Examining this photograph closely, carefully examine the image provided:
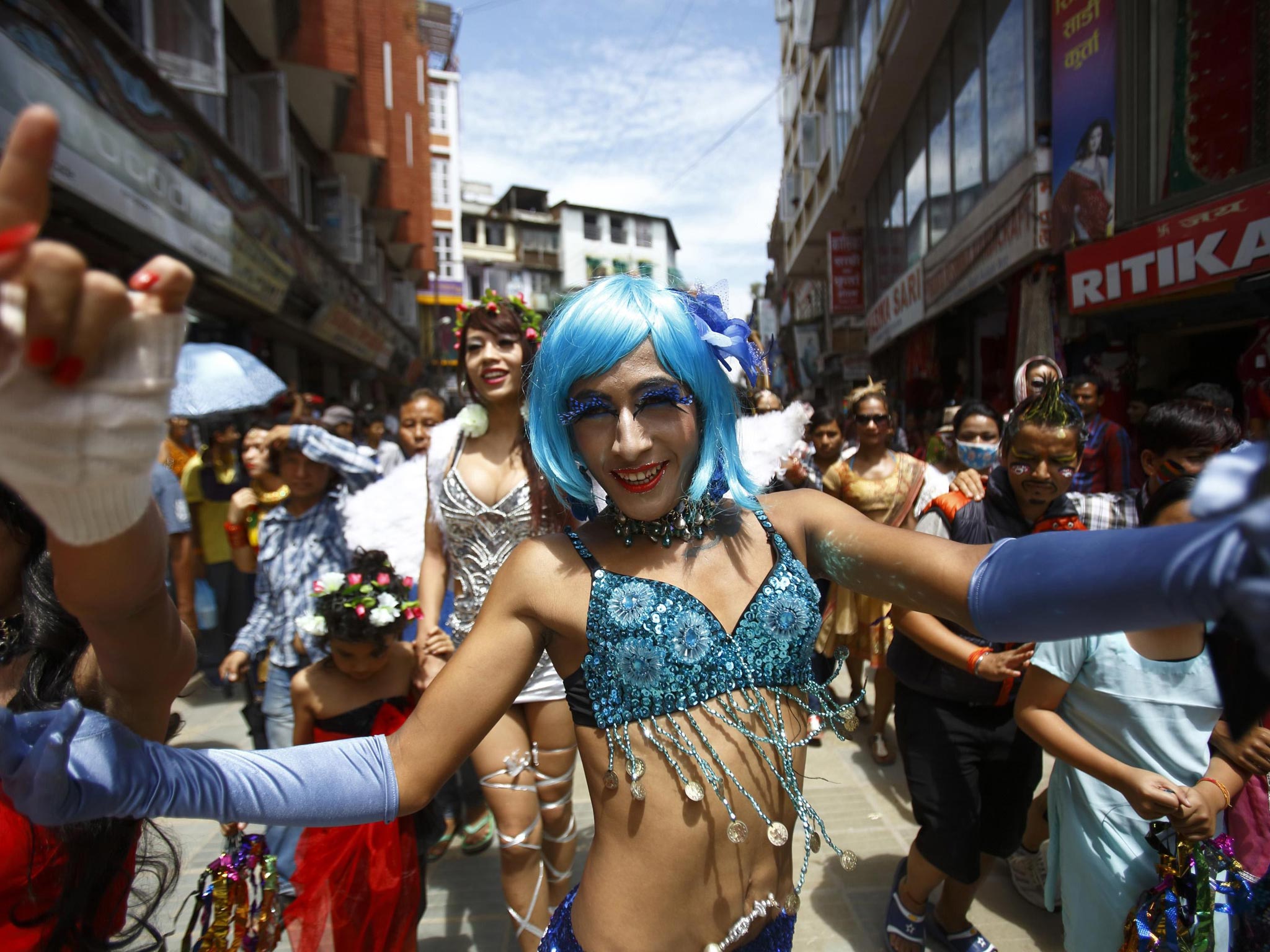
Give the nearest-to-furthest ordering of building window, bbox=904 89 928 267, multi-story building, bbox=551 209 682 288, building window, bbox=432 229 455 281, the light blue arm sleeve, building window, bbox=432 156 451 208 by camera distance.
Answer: the light blue arm sleeve
building window, bbox=904 89 928 267
building window, bbox=432 229 455 281
building window, bbox=432 156 451 208
multi-story building, bbox=551 209 682 288

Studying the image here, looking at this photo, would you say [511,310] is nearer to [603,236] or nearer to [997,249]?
[997,249]

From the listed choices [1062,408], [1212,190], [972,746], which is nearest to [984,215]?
[1212,190]

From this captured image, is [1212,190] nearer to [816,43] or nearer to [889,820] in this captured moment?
[889,820]

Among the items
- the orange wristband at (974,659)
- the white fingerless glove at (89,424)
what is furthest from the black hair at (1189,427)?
the white fingerless glove at (89,424)

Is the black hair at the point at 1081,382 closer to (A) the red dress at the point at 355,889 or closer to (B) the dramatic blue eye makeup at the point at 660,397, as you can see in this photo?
(B) the dramatic blue eye makeup at the point at 660,397

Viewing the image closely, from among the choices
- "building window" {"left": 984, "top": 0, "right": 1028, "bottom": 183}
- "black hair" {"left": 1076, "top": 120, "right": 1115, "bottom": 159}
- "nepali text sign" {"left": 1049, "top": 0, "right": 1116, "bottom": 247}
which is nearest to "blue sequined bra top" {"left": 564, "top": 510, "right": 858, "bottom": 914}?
"nepali text sign" {"left": 1049, "top": 0, "right": 1116, "bottom": 247}

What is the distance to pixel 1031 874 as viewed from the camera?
3.03 m

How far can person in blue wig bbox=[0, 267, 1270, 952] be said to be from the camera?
1327 millimetres

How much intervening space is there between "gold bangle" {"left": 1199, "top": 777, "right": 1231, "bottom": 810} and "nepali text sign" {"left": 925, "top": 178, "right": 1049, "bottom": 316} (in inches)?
238

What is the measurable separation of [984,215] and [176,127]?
331 inches

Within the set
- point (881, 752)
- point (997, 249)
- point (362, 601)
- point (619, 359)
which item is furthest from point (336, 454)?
point (997, 249)

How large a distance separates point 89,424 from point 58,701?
0.80 meters

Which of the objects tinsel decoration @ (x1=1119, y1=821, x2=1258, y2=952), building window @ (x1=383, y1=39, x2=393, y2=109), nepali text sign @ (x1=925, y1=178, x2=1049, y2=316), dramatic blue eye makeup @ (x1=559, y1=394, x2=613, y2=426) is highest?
building window @ (x1=383, y1=39, x2=393, y2=109)

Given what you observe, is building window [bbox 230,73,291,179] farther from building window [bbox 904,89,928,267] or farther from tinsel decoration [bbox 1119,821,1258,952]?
tinsel decoration [bbox 1119,821,1258,952]
